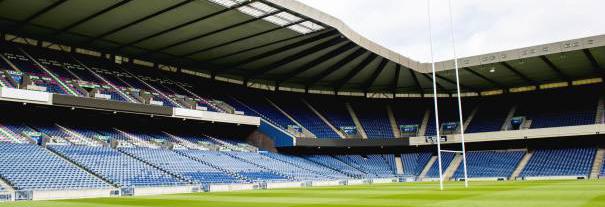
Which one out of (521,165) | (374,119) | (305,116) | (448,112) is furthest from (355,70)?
(521,165)

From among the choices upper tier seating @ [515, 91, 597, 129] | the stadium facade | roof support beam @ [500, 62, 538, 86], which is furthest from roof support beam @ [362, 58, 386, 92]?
upper tier seating @ [515, 91, 597, 129]

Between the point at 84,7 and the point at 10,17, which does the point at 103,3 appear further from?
the point at 10,17

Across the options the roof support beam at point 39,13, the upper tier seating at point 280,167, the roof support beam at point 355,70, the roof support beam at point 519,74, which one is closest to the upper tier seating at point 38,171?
the roof support beam at point 39,13

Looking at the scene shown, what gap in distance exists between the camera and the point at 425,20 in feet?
107

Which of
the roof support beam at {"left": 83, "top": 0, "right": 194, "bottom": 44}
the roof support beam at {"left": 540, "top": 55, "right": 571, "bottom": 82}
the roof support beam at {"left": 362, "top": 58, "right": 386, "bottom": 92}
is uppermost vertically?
the roof support beam at {"left": 83, "top": 0, "right": 194, "bottom": 44}

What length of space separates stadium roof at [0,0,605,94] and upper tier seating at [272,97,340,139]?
210 centimetres

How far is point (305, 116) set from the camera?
5400 centimetres

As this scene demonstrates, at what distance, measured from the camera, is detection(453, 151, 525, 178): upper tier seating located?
155ft

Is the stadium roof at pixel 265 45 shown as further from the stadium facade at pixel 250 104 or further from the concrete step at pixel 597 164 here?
the concrete step at pixel 597 164

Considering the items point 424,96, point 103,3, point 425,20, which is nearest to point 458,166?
point 424,96

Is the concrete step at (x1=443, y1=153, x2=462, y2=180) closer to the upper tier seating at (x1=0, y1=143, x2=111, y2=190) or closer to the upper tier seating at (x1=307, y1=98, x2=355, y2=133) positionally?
the upper tier seating at (x1=307, y1=98, x2=355, y2=133)

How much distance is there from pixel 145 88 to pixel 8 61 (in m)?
10.3

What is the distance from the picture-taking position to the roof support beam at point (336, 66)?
4134cm

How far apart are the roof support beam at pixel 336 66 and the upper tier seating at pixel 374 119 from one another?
7469mm
